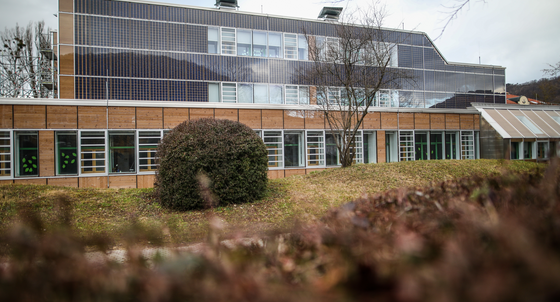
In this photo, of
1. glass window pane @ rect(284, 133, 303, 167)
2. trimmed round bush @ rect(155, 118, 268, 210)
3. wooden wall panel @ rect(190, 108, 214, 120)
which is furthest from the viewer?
glass window pane @ rect(284, 133, 303, 167)

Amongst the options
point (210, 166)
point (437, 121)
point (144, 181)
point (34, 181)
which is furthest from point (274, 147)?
point (34, 181)

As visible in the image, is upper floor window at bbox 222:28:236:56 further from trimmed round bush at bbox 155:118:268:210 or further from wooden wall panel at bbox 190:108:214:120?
trimmed round bush at bbox 155:118:268:210

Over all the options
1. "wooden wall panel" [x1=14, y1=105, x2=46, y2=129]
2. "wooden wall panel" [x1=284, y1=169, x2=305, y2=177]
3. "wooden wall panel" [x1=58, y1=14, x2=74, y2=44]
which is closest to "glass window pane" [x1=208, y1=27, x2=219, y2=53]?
"wooden wall panel" [x1=58, y1=14, x2=74, y2=44]

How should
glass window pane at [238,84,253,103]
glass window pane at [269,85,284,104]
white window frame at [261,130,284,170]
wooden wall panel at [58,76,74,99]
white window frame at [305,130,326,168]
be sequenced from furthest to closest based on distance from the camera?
glass window pane at [269,85,284,104] < glass window pane at [238,84,253,103] < wooden wall panel at [58,76,74,99] < white window frame at [305,130,326,168] < white window frame at [261,130,284,170]

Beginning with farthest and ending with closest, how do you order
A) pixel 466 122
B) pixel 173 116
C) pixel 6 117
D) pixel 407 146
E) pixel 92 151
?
pixel 466 122, pixel 407 146, pixel 173 116, pixel 92 151, pixel 6 117

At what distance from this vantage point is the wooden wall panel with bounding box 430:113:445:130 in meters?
19.5

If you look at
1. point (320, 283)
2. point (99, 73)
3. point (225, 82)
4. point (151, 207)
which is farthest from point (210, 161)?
point (99, 73)

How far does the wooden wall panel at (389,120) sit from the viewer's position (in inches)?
725

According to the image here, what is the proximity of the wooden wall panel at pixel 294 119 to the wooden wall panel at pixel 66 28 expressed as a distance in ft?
55.4

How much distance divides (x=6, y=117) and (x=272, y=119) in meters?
12.1

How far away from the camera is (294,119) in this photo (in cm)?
1691

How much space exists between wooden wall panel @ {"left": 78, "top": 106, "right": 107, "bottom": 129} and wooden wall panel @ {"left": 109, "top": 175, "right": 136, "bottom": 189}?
253 cm

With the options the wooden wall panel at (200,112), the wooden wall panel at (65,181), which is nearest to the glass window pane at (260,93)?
the wooden wall panel at (200,112)

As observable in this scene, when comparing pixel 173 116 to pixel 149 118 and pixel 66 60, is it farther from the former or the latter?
pixel 66 60
